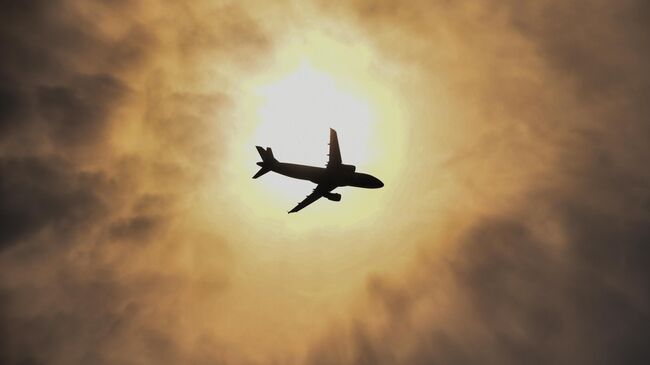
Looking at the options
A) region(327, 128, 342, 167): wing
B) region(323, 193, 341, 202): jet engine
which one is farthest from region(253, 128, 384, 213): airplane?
region(323, 193, 341, 202): jet engine

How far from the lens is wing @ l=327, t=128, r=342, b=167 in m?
102

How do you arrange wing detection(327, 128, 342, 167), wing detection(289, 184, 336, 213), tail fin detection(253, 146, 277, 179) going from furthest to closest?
wing detection(289, 184, 336, 213)
wing detection(327, 128, 342, 167)
tail fin detection(253, 146, 277, 179)

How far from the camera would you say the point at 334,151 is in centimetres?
10194

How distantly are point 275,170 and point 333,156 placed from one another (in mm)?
13589

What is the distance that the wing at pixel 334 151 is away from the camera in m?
102

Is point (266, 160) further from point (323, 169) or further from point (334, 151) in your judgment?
point (334, 151)

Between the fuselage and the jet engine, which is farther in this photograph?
the jet engine

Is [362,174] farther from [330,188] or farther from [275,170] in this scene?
[275,170]

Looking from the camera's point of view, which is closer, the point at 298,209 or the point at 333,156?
the point at 333,156

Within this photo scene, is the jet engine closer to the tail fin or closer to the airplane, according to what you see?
the airplane

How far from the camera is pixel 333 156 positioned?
102 metres

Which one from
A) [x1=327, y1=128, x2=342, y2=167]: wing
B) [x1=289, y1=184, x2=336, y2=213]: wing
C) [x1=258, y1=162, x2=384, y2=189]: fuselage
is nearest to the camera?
[x1=327, y1=128, x2=342, y2=167]: wing

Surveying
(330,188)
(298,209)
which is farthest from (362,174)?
(298,209)

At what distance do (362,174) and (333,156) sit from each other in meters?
9.18
